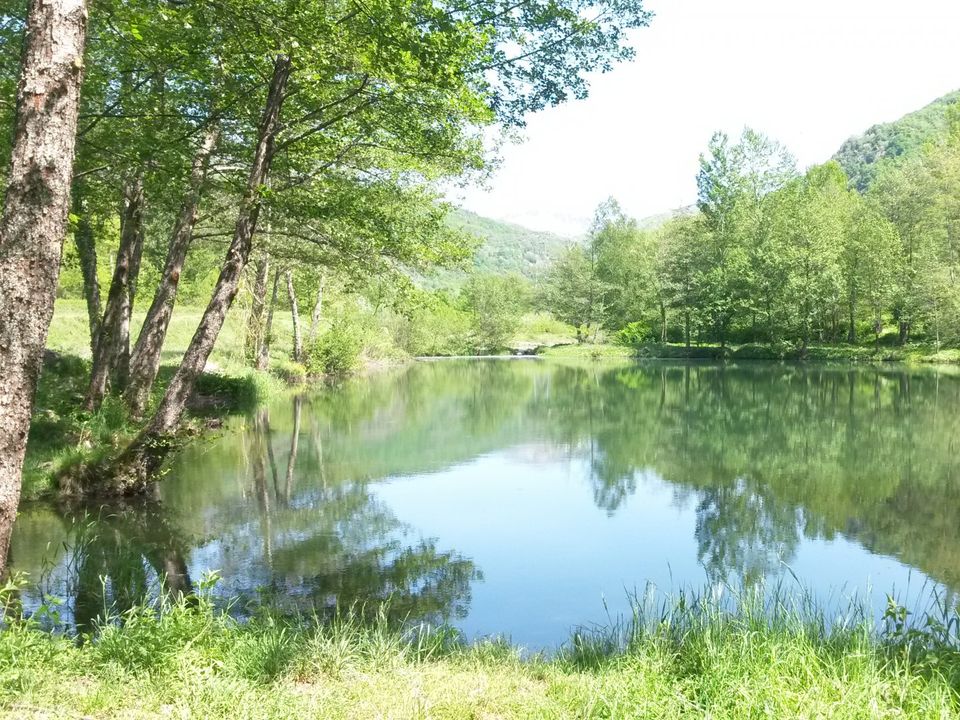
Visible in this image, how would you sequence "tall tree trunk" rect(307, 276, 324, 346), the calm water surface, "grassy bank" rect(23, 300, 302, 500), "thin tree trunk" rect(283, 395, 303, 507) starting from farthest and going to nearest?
"tall tree trunk" rect(307, 276, 324, 346) → "thin tree trunk" rect(283, 395, 303, 507) → "grassy bank" rect(23, 300, 302, 500) → the calm water surface

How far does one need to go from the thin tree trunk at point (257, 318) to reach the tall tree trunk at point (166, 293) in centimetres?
1189

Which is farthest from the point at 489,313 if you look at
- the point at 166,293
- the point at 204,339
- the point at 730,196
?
the point at 204,339

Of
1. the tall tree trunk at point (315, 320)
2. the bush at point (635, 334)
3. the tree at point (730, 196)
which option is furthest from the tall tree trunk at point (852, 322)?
the tall tree trunk at point (315, 320)

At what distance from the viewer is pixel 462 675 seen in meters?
4.50

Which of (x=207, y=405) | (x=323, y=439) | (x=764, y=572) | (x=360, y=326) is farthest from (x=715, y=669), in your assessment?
(x=360, y=326)

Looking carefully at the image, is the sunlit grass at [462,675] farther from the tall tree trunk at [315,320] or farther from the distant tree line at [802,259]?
the distant tree line at [802,259]

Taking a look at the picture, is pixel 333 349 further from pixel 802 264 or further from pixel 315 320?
pixel 802 264

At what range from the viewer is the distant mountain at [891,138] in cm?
14412

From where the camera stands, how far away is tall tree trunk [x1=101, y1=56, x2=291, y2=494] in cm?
1039

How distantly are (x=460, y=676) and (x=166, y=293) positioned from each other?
9.70 metres

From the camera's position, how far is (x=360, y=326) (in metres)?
40.2

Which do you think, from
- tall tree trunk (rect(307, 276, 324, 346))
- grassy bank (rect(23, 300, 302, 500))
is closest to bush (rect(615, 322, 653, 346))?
tall tree trunk (rect(307, 276, 324, 346))

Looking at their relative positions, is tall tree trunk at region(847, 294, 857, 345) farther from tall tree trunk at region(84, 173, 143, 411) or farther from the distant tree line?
tall tree trunk at region(84, 173, 143, 411)

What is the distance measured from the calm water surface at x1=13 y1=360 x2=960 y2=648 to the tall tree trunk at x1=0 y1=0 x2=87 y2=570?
2.69 m
